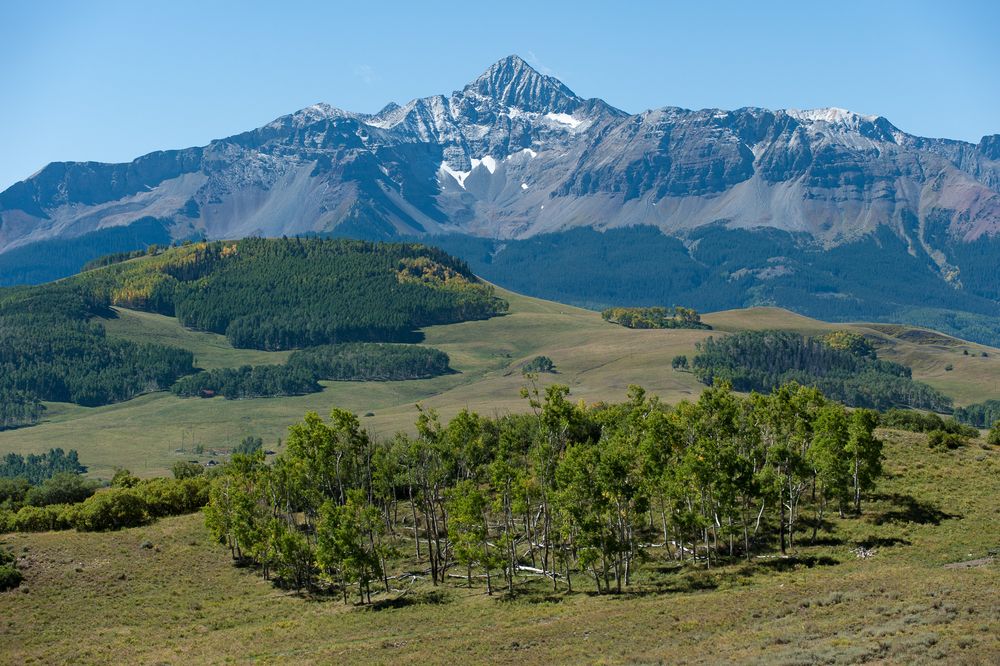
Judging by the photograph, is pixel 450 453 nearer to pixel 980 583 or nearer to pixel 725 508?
pixel 725 508

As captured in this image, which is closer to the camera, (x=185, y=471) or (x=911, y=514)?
(x=911, y=514)

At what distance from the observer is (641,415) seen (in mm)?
114938

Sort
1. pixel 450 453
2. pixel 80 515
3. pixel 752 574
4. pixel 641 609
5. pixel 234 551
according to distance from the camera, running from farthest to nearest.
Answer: pixel 80 515, pixel 234 551, pixel 450 453, pixel 752 574, pixel 641 609

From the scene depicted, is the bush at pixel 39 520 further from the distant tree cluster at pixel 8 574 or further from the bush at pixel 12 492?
the bush at pixel 12 492

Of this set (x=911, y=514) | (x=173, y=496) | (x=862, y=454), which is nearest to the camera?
(x=911, y=514)

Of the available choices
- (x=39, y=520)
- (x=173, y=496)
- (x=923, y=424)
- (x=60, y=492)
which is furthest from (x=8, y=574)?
(x=923, y=424)

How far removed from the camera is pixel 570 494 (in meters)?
86.7

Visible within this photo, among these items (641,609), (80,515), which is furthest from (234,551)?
(641,609)

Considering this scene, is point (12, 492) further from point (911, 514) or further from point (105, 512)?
point (911, 514)

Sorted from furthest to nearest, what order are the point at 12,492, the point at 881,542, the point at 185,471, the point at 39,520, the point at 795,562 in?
the point at 185,471 → the point at 12,492 → the point at 39,520 → the point at 881,542 → the point at 795,562

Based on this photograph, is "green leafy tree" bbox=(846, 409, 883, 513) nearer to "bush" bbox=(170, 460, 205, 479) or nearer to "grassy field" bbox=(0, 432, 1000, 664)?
"grassy field" bbox=(0, 432, 1000, 664)

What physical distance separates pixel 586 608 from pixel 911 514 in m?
37.8

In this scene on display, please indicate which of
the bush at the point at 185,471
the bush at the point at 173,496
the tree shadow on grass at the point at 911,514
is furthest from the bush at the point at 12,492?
the tree shadow on grass at the point at 911,514

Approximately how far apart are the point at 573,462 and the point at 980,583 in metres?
32.7
